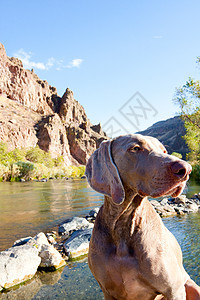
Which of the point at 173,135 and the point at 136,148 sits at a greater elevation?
the point at 173,135

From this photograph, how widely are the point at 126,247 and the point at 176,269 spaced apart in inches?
19.2

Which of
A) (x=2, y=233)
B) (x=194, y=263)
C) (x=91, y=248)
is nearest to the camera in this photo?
(x=91, y=248)

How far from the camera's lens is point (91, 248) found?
2.18 metres

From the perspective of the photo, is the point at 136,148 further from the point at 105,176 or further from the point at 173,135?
the point at 173,135

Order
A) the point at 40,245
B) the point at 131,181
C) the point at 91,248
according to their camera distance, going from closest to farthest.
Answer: the point at 131,181 → the point at 91,248 → the point at 40,245

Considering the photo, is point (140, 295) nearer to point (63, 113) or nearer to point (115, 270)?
point (115, 270)

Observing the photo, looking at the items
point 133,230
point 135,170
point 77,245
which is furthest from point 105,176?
point 77,245

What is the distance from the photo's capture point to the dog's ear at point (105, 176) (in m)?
1.84

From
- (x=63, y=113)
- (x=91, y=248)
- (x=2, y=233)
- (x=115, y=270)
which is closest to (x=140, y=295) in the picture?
(x=115, y=270)

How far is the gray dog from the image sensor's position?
181 cm

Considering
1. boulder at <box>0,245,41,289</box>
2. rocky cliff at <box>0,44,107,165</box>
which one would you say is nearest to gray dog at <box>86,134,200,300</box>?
boulder at <box>0,245,41,289</box>

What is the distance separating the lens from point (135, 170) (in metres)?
1.84

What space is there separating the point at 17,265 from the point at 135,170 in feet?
11.5

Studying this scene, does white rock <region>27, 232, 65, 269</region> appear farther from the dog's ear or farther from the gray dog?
the dog's ear
